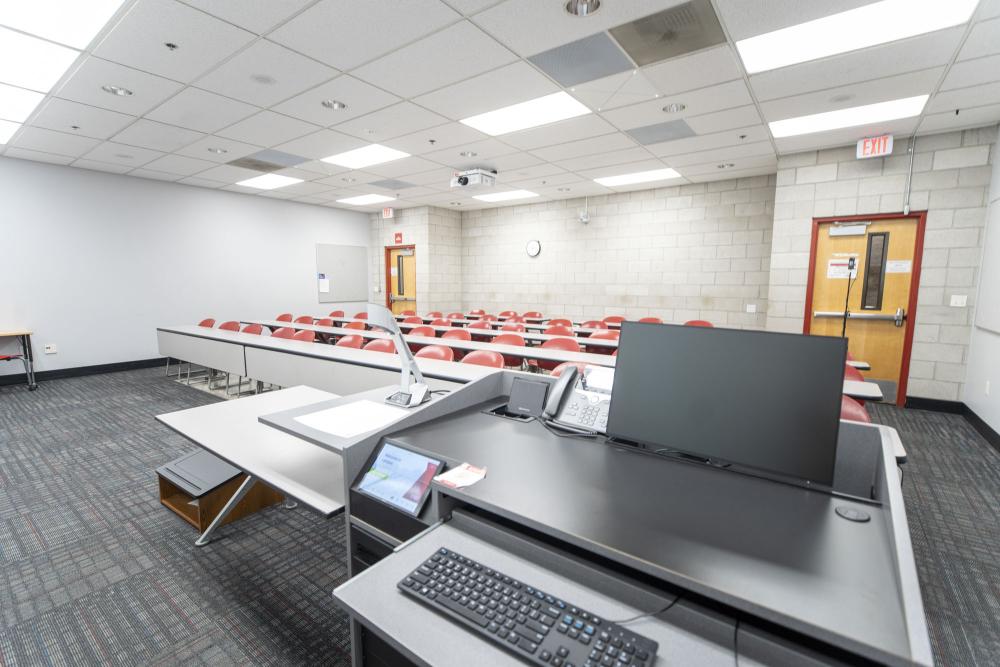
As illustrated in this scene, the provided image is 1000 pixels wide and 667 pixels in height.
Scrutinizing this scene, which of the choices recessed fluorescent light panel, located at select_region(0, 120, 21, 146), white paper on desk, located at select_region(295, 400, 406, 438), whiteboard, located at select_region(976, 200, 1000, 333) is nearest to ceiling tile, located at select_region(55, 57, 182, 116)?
recessed fluorescent light panel, located at select_region(0, 120, 21, 146)

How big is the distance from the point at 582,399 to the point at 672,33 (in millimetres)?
2575

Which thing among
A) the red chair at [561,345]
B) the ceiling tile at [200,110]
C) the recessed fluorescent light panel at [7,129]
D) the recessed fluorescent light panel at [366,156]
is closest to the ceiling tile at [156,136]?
the ceiling tile at [200,110]

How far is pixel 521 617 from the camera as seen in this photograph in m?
0.79

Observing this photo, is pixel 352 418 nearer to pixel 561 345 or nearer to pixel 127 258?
pixel 561 345

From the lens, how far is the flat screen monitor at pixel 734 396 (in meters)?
0.94

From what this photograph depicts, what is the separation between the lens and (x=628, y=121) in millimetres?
4164

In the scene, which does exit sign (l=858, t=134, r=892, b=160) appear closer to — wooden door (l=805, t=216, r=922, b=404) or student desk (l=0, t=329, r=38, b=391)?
wooden door (l=805, t=216, r=922, b=404)

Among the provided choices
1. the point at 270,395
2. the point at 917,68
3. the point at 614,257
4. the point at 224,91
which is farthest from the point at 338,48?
the point at 614,257

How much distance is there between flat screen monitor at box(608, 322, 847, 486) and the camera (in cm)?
94

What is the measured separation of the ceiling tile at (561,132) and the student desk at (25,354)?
6.40 meters

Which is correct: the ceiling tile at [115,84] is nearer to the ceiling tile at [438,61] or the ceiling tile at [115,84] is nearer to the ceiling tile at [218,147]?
the ceiling tile at [218,147]

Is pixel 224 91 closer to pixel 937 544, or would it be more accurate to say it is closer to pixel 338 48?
pixel 338 48

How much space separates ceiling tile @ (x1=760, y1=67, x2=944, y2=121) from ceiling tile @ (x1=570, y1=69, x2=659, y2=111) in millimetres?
1127

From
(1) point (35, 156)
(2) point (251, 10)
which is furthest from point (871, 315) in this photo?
(1) point (35, 156)
